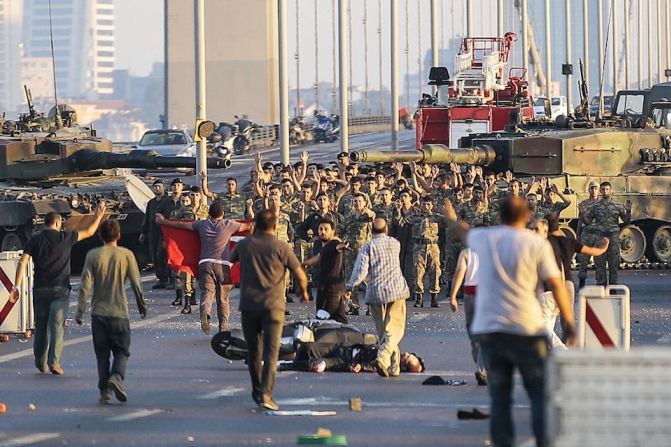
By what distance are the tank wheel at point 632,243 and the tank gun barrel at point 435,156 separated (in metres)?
2.81

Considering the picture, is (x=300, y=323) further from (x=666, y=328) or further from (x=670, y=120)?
(x=670, y=120)

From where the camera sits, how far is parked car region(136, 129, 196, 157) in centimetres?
5578

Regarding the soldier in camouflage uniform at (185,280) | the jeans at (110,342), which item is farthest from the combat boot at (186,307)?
the jeans at (110,342)

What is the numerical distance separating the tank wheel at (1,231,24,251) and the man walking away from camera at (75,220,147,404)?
14.2m

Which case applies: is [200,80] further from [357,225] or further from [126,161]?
[357,225]

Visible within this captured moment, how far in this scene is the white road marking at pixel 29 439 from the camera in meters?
13.6

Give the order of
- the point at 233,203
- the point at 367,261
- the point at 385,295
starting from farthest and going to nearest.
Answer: the point at 233,203, the point at 367,261, the point at 385,295

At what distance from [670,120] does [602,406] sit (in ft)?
92.2

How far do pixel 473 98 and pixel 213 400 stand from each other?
37529mm

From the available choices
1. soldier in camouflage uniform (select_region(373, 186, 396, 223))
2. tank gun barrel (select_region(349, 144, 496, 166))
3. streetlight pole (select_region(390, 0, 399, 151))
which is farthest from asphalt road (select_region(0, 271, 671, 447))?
streetlight pole (select_region(390, 0, 399, 151))

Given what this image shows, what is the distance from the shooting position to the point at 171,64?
103 metres

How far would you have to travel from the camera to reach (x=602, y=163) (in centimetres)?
3316

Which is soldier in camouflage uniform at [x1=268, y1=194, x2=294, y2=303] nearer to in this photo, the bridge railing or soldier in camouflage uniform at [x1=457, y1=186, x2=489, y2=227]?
soldier in camouflage uniform at [x1=457, y1=186, x2=489, y2=227]

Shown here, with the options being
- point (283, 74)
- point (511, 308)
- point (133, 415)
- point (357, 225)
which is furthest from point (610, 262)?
point (511, 308)
